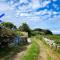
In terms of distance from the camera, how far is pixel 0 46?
99.7 ft

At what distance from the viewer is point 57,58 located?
2505 centimetres

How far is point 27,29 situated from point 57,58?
100 m

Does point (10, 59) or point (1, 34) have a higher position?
point (1, 34)

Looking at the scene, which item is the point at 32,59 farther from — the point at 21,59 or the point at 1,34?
the point at 1,34

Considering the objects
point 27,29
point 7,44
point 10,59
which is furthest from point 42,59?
point 27,29

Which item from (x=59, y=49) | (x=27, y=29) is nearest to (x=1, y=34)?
(x=59, y=49)

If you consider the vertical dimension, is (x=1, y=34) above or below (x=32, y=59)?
above

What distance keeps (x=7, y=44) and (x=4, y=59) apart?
34.5ft

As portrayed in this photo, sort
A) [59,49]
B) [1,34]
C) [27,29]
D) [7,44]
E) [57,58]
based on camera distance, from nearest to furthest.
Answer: [57,58]
[1,34]
[59,49]
[7,44]
[27,29]

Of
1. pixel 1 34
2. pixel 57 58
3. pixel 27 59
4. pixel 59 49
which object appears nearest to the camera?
pixel 27 59

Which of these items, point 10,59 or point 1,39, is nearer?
point 10,59

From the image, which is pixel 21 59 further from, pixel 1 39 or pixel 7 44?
pixel 7 44

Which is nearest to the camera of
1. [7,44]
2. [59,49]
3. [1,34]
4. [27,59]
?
[27,59]

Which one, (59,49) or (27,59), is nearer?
(27,59)
